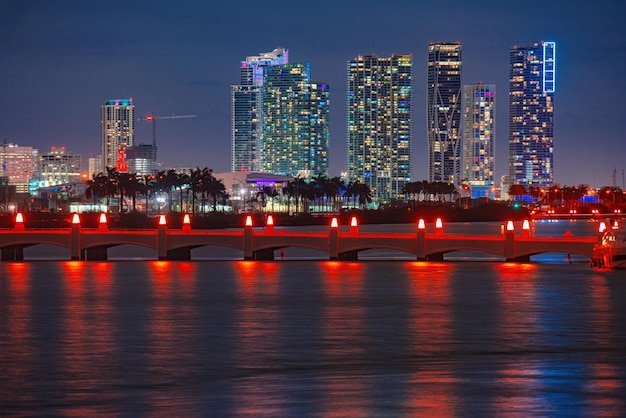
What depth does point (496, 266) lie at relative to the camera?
242 feet

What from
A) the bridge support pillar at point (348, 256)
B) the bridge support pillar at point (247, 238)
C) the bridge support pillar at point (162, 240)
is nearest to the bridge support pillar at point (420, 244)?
the bridge support pillar at point (348, 256)

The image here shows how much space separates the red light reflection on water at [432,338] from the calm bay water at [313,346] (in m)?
0.07

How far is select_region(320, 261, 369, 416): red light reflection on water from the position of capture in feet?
69.9

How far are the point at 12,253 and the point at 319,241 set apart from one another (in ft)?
83.7

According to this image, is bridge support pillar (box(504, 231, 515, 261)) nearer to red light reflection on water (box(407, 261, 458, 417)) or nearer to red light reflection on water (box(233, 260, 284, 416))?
red light reflection on water (box(407, 261, 458, 417))

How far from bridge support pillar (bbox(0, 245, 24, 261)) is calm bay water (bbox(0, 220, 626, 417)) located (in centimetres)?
2292

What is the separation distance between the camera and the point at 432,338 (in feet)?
109

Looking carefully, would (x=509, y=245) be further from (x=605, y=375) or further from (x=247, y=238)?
(x=605, y=375)

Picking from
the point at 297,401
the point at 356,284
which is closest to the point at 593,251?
the point at 356,284

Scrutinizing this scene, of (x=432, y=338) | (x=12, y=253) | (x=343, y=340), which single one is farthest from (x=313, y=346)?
(x=12, y=253)

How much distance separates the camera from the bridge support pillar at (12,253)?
83625 mm

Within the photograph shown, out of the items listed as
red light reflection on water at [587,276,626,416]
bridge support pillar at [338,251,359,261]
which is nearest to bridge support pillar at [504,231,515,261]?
bridge support pillar at [338,251,359,261]

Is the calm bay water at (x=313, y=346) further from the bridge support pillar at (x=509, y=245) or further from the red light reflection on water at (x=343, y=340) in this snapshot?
the bridge support pillar at (x=509, y=245)

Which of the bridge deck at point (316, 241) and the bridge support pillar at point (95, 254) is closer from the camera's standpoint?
the bridge deck at point (316, 241)
